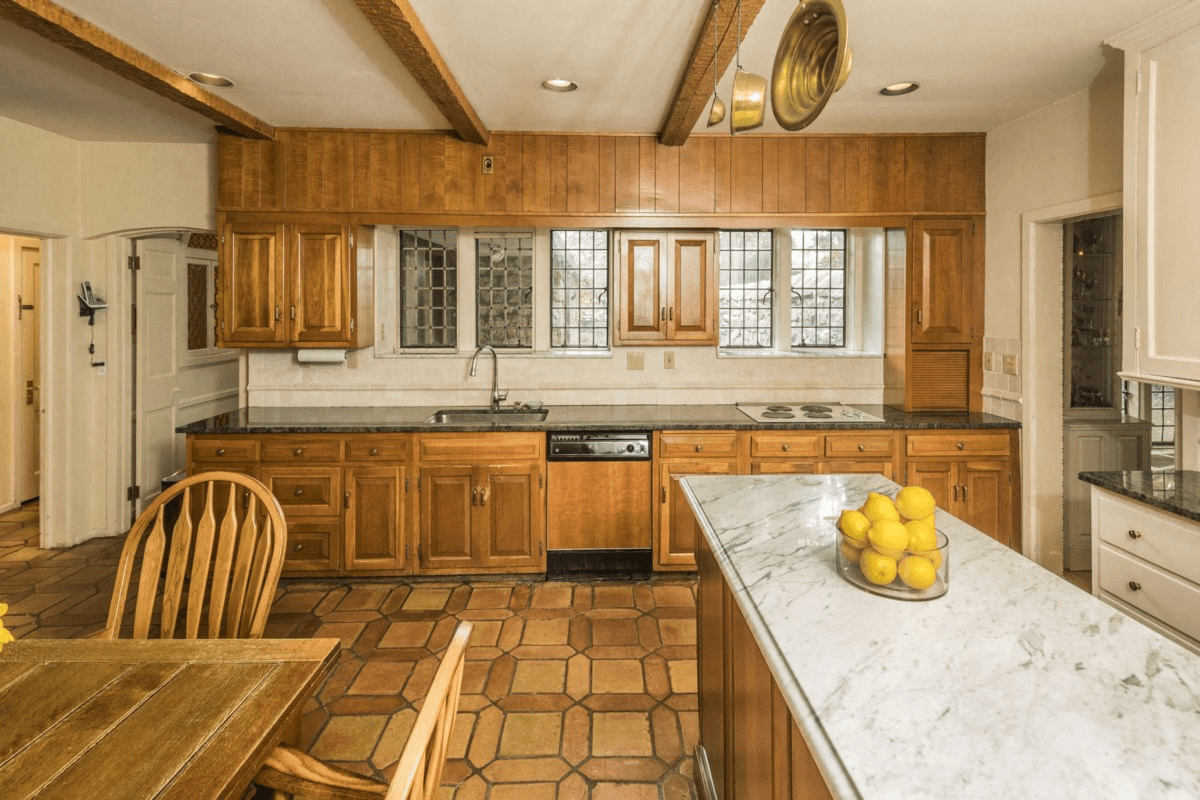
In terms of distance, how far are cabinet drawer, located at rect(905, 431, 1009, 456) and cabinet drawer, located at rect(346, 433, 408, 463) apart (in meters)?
2.82

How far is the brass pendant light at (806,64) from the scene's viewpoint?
1.43 meters

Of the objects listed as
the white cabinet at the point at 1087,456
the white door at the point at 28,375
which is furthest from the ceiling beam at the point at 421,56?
the white door at the point at 28,375

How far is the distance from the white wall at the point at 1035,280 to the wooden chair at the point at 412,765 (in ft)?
12.5

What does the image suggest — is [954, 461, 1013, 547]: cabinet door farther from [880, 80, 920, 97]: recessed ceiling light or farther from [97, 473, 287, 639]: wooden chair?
[97, 473, 287, 639]: wooden chair

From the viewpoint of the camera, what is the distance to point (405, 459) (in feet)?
12.3

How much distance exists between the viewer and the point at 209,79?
3223 mm

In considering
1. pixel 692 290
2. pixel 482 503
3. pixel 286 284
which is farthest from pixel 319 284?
pixel 692 290

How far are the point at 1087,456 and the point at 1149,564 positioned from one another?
1973 millimetres

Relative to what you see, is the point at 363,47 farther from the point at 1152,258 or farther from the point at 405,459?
the point at 1152,258

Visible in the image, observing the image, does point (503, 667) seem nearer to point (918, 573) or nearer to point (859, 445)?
point (918, 573)

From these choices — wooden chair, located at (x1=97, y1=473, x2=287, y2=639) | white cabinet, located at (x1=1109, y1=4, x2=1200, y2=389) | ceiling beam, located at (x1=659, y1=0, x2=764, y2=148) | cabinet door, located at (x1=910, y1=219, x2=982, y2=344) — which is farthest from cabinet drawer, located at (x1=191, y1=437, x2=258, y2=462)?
white cabinet, located at (x1=1109, y1=4, x2=1200, y2=389)

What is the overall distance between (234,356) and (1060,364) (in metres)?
6.10

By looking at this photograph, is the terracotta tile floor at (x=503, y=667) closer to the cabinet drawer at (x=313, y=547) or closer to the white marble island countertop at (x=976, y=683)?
the cabinet drawer at (x=313, y=547)

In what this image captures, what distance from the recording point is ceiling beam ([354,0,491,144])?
236 centimetres
